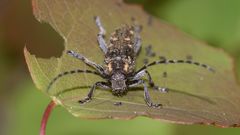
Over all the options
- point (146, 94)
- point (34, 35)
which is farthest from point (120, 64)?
point (34, 35)

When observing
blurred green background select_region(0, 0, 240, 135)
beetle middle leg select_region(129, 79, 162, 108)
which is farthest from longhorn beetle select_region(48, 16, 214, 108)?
blurred green background select_region(0, 0, 240, 135)

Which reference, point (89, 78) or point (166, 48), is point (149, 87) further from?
point (166, 48)

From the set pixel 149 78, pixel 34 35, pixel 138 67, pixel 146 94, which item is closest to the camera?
pixel 146 94

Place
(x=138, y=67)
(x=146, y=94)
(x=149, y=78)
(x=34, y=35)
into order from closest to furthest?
1. (x=146, y=94)
2. (x=149, y=78)
3. (x=138, y=67)
4. (x=34, y=35)

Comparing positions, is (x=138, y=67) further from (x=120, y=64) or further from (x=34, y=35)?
(x=34, y=35)

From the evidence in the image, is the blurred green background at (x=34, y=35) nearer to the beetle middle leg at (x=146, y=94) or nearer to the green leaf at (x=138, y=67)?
the green leaf at (x=138, y=67)

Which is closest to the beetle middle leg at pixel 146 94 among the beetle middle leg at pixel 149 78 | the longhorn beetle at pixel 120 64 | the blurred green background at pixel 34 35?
the longhorn beetle at pixel 120 64
